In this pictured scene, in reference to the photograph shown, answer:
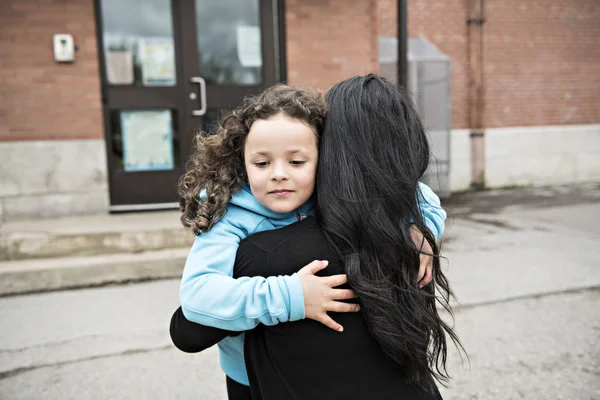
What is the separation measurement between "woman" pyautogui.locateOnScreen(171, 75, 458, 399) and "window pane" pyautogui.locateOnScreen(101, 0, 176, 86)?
203 inches

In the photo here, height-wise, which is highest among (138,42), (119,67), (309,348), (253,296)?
(138,42)

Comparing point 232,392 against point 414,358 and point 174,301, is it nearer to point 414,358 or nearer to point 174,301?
point 414,358

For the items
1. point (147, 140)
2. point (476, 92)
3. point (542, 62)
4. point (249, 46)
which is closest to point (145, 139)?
point (147, 140)

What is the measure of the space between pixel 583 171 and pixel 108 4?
27.6 feet

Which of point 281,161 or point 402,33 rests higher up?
point 402,33

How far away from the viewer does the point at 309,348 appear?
1116 mm

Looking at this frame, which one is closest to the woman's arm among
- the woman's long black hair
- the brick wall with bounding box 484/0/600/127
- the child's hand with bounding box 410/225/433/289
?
the woman's long black hair

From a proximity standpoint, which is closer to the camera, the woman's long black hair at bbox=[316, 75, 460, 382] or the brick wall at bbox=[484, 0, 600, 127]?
the woman's long black hair at bbox=[316, 75, 460, 382]

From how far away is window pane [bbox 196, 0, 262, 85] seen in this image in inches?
238

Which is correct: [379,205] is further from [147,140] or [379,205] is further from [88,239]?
[147,140]

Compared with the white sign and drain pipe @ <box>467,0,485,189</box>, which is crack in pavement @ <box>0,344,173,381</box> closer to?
the white sign

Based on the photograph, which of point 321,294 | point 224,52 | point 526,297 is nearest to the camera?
point 321,294

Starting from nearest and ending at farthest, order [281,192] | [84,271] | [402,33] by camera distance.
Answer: [281,192], [84,271], [402,33]

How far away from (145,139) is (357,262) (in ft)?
17.2
